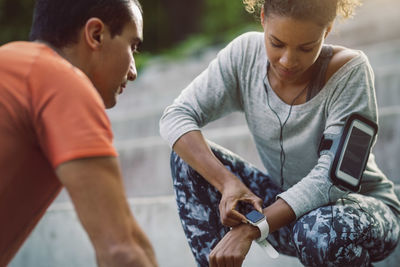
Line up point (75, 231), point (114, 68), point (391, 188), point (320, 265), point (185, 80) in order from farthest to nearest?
point (185, 80) → point (75, 231) → point (391, 188) → point (320, 265) → point (114, 68)

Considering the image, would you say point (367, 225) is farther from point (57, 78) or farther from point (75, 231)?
point (75, 231)

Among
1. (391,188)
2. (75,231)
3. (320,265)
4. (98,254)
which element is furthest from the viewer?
(75,231)

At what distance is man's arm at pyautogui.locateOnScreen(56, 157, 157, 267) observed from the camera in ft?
3.50

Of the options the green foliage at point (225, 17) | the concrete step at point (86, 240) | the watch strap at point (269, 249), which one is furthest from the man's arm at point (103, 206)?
the green foliage at point (225, 17)

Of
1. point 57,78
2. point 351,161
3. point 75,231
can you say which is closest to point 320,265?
point 351,161

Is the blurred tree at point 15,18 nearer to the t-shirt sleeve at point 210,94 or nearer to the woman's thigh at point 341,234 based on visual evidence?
the t-shirt sleeve at point 210,94

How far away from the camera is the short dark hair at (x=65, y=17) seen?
1.35 metres

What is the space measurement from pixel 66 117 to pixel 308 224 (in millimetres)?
991

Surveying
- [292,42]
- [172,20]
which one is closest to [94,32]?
[292,42]

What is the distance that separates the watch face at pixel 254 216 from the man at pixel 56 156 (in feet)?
2.15

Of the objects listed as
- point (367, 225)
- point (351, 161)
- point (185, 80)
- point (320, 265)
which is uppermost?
point (351, 161)

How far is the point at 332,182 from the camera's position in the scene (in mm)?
1796

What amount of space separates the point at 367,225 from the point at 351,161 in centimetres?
22

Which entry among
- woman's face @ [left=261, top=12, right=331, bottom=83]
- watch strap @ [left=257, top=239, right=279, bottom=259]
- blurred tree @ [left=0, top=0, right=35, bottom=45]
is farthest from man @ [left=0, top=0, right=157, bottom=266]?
blurred tree @ [left=0, top=0, right=35, bottom=45]
